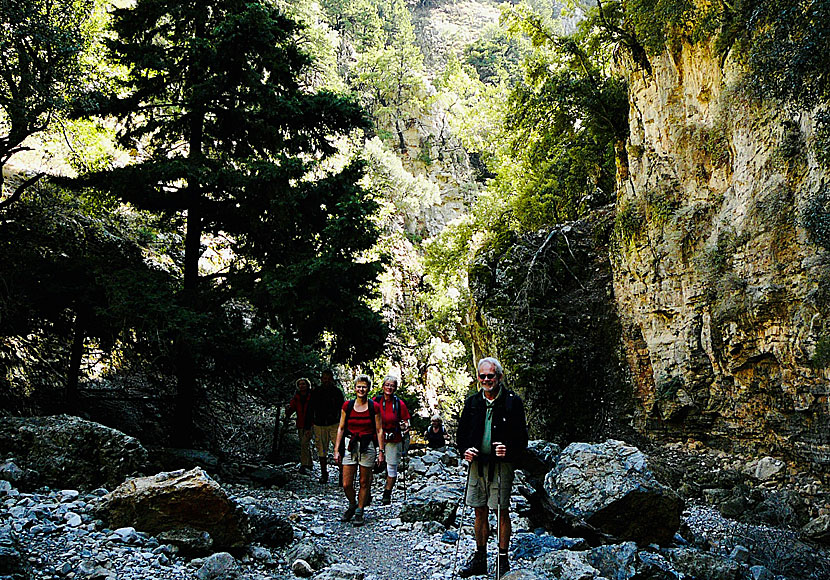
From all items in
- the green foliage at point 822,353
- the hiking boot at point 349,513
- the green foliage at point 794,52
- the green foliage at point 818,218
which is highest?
the green foliage at point 794,52

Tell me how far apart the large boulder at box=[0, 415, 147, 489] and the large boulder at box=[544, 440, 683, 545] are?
17.4 feet

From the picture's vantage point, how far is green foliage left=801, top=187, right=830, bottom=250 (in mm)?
7398

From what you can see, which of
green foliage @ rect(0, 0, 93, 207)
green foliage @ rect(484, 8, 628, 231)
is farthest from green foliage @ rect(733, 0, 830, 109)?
green foliage @ rect(0, 0, 93, 207)

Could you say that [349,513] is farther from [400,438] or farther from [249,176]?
[249,176]

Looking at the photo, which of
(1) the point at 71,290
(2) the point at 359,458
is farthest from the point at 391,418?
(1) the point at 71,290

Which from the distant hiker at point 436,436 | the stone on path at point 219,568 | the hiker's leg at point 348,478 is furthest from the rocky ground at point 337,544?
the distant hiker at point 436,436

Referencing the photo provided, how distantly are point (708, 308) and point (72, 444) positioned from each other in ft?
35.5

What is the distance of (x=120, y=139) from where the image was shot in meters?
9.94

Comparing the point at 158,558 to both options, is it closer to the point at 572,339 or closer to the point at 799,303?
the point at 799,303

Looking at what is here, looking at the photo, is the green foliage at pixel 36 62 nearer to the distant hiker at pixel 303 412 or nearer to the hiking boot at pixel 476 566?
the distant hiker at pixel 303 412

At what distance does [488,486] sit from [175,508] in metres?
2.95

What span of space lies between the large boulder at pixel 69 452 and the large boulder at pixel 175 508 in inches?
38.7

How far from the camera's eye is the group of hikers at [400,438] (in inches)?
200

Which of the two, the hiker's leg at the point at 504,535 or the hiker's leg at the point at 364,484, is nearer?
the hiker's leg at the point at 504,535
